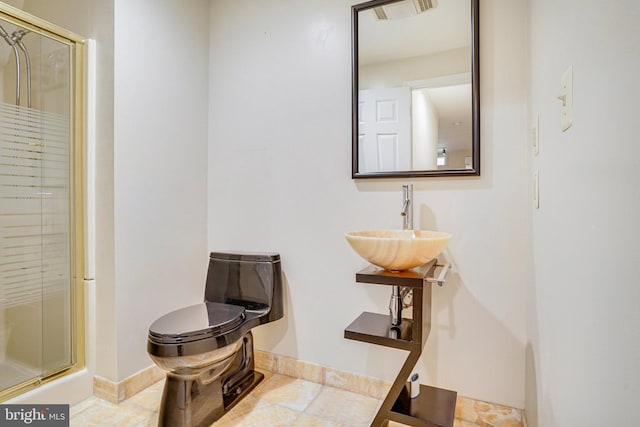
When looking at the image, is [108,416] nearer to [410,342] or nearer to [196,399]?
[196,399]

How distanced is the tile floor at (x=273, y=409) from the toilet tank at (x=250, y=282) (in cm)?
39

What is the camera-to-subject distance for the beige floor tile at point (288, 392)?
66.8 inches

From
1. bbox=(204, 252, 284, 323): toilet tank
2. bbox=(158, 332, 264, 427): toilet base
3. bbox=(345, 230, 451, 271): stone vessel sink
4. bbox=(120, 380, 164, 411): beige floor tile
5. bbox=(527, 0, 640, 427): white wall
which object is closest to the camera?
bbox=(527, 0, 640, 427): white wall

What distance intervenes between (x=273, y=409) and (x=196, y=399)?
15.0 inches

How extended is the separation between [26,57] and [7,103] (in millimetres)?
261

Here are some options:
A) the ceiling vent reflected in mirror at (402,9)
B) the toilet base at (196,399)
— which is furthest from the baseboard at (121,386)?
the ceiling vent reflected in mirror at (402,9)

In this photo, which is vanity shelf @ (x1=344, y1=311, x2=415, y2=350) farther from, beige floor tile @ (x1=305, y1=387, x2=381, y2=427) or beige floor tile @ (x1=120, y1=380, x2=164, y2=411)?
beige floor tile @ (x1=120, y1=380, x2=164, y2=411)

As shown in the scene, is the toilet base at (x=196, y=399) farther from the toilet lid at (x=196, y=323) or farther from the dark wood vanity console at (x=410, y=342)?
the dark wood vanity console at (x=410, y=342)

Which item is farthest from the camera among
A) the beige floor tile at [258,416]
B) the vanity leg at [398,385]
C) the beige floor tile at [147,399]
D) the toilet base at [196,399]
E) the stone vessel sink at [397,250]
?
the beige floor tile at [147,399]

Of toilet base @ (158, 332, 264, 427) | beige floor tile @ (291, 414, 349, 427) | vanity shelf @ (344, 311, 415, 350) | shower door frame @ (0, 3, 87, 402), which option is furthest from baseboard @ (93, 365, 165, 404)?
vanity shelf @ (344, 311, 415, 350)

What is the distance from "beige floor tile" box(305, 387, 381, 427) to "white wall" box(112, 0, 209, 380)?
0.96 m

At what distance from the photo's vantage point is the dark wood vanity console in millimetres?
1271

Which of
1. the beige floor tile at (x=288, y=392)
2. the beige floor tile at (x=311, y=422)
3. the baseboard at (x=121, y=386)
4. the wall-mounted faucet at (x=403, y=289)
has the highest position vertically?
the wall-mounted faucet at (x=403, y=289)

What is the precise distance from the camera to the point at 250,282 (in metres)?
1.88
